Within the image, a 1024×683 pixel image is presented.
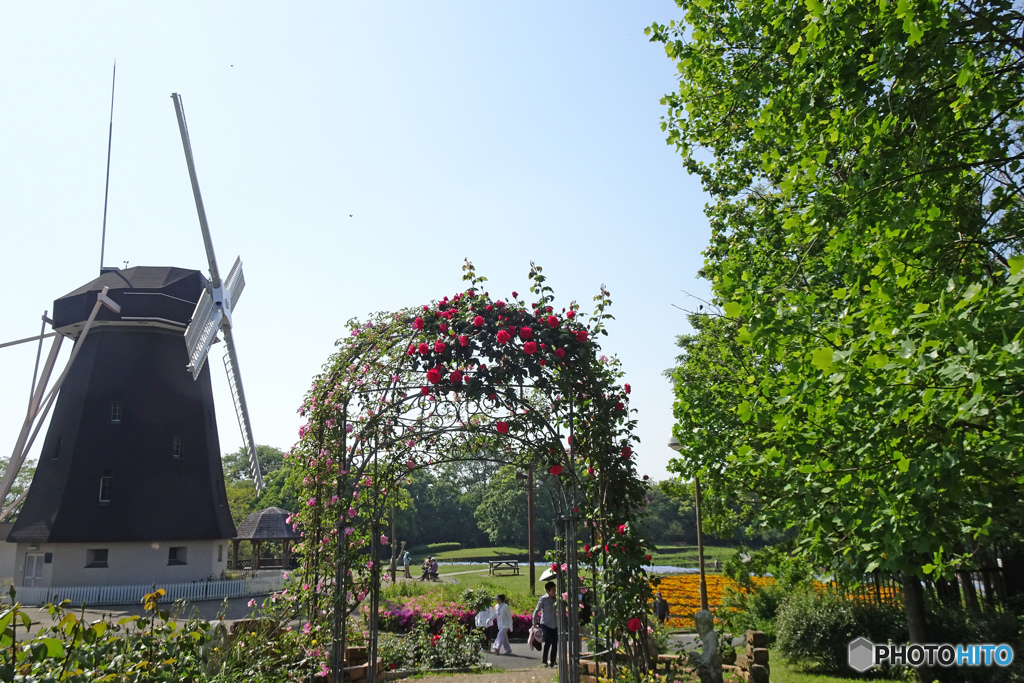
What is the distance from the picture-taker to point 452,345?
7.93m

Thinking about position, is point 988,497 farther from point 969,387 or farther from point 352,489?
point 352,489

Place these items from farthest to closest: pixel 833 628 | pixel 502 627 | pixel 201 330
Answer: pixel 201 330, pixel 502 627, pixel 833 628

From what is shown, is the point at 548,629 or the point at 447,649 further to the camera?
the point at 447,649

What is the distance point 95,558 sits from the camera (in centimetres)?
2564

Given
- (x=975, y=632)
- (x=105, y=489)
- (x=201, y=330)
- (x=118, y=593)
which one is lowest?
(x=118, y=593)

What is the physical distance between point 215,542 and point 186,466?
11.5ft

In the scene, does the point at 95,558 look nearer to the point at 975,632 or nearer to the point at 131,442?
the point at 131,442

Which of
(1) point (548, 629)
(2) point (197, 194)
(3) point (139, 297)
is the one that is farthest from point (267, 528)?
(1) point (548, 629)

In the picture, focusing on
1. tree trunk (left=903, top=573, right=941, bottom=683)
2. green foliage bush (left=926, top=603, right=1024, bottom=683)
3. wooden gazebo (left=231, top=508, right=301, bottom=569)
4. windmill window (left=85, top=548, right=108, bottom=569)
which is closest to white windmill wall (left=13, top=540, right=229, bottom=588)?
windmill window (left=85, top=548, right=108, bottom=569)

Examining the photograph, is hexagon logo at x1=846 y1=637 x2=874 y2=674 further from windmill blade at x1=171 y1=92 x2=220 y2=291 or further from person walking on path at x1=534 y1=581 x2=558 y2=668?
windmill blade at x1=171 y1=92 x2=220 y2=291

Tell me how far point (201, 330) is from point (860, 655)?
79.9 ft

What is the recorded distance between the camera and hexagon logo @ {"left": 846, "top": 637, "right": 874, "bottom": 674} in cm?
1055

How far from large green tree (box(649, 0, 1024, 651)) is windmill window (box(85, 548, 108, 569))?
26396mm

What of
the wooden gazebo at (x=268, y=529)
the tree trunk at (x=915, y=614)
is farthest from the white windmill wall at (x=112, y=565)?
the tree trunk at (x=915, y=614)
